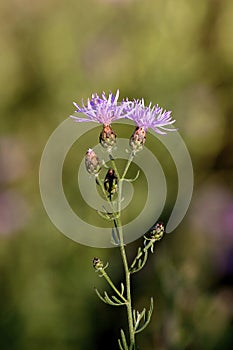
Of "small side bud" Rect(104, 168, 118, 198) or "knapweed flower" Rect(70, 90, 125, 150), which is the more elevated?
"knapweed flower" Rect(70, 90, 125, 150)

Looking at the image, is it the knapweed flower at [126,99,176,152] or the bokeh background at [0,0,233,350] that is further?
the bokeh background at [0,0,233,350]

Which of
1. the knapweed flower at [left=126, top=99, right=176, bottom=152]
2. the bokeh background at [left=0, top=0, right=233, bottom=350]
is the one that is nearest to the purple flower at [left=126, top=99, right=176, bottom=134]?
the knapweed flower at [left=126, top=99, right=176, bottom=152]

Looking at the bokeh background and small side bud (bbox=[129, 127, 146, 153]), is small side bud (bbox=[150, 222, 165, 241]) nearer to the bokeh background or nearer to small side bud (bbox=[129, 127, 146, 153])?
small side bud (bbox=[129, 127, 146, 153])

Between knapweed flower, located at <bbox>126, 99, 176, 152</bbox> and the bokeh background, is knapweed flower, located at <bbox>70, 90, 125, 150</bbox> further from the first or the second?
the bokeh background

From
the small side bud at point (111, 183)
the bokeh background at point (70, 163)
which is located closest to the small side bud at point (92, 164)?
the small side bud at point (111, 183)

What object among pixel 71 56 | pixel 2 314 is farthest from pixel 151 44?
pixel 2 314

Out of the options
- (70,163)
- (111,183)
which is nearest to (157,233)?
(111,183)

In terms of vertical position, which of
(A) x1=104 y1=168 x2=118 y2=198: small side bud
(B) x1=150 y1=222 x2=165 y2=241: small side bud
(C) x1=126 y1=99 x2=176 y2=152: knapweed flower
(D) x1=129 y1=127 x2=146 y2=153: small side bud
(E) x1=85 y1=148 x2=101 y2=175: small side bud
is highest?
(C) x1=126 y1=99 x2=176 y2=152: knapweed flower

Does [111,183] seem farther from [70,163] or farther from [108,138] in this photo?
[70,163]

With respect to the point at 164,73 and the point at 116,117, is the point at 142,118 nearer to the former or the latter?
the point at 116,117
